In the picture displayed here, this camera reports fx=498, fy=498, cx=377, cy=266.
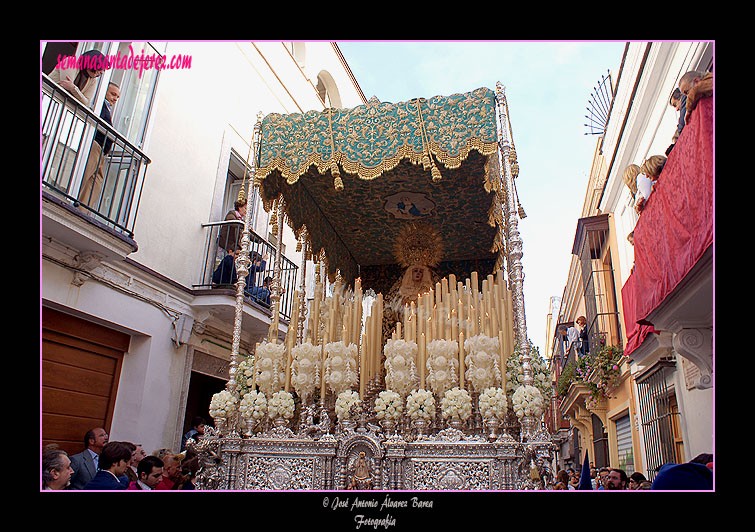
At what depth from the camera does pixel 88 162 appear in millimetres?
5215

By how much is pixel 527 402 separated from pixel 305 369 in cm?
170

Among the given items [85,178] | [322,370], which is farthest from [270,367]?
[85,178]

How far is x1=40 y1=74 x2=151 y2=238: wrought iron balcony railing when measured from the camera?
4.63m

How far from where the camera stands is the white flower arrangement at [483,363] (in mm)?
3596

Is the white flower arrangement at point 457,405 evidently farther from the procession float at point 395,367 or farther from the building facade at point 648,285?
the building facade at point 648,285

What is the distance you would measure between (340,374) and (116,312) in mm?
3108

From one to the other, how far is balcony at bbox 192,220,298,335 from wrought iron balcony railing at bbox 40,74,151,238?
138cm

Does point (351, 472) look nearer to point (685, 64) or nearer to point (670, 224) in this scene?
point (670, 224)

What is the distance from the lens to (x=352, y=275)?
22.9 ft

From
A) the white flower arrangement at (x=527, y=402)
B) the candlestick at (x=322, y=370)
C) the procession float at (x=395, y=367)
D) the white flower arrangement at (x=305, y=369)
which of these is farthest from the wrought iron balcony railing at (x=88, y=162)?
the white flower arrangement at (x=527, y=402)

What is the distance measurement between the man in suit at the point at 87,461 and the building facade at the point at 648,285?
3715 mm

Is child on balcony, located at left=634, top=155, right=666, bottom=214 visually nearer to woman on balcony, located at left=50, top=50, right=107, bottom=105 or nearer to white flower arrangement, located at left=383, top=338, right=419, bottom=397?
white flower arrangement, located at left=383, top=338, right=419, bottom=397
